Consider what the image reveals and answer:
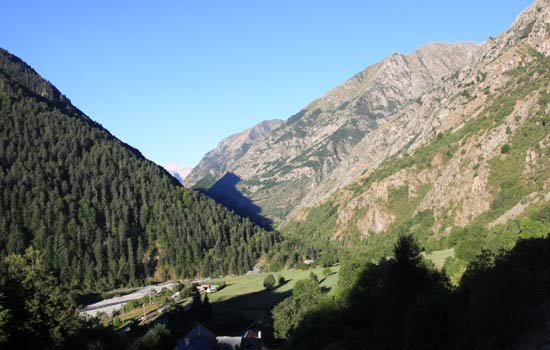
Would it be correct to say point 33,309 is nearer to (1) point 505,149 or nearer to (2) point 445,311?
(2) point 445,311

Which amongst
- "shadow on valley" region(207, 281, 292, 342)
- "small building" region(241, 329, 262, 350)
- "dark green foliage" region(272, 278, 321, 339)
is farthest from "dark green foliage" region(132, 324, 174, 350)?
"shadow on valley" region(207, 281, 292, 342)

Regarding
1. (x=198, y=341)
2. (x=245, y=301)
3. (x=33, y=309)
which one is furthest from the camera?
(x=245, y=301)

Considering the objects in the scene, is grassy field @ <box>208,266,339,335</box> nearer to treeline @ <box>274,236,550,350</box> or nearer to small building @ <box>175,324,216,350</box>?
small building @ <box>175,324,216,350</box>

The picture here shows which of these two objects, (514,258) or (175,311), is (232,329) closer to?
(175,311)

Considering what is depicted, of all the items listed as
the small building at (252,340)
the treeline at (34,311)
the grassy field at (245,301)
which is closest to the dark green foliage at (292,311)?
the small building at (252,340)

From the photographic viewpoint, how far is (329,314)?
245 feet

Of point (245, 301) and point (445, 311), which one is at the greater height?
point (445, 311)

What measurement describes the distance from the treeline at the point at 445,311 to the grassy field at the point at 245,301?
Result: 25.4 m

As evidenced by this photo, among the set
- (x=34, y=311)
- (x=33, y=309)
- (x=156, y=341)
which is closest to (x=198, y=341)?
(x=156, y=341)

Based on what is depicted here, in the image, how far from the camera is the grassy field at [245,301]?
104 m

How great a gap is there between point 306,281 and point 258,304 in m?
18.0

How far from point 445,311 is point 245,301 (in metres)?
89.9

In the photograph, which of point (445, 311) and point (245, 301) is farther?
point (245, 301)

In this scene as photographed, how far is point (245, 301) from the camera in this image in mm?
126125
